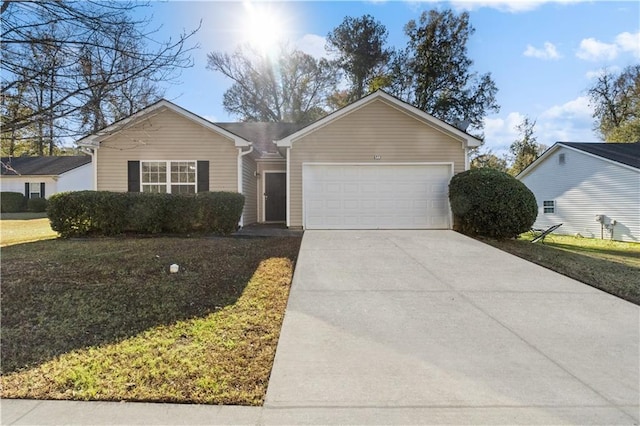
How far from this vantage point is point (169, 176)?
11.5m

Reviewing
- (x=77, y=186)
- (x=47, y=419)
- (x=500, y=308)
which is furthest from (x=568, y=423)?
(x=77, y=186)

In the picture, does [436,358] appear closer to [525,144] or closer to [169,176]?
[169,176]

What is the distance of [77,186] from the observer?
2650 cm

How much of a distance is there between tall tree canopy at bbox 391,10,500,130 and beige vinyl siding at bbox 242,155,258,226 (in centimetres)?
1504

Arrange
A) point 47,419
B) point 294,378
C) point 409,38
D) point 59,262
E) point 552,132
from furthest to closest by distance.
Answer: point 552,132, point 409,38, point 59,262, point 294,378, point 47,419

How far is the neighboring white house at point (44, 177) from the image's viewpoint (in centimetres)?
2509

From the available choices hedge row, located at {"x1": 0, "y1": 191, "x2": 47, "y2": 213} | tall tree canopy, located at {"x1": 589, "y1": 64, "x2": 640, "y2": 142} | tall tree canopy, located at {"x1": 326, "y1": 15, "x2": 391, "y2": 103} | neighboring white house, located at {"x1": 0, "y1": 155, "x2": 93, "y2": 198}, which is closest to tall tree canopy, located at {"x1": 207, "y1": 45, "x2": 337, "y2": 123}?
tall tree canopy, located at {"x1": 326, "y1": 15, "x2": 391, "y2": 103}

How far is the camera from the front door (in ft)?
46.6

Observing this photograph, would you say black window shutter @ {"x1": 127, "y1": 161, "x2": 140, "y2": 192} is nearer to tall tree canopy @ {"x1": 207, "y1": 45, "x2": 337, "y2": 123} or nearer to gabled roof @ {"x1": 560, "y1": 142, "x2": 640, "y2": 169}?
tall tree canopy @ {"x1": 207, "y1": 45, "x2": 337, "y2": 123}

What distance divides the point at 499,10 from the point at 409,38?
18341 millimetres

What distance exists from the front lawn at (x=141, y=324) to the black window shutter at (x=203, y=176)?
4389 mm

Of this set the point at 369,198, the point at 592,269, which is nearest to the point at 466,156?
the point at 369,198

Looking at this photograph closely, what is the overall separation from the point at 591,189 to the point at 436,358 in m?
17.5

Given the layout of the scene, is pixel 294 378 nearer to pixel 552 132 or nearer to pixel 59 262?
pixel 59 262
